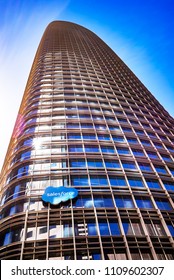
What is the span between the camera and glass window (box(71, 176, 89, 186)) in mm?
31469

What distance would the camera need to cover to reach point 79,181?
1253 inches

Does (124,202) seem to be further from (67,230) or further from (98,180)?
(67,230)

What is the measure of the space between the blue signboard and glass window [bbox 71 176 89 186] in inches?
98.7

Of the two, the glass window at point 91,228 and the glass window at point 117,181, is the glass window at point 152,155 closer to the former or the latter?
the glass window at point 117,181

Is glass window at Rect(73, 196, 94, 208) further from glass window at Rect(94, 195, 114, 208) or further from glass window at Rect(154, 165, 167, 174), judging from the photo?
glass window at Rect(154, 165, 167, 174)

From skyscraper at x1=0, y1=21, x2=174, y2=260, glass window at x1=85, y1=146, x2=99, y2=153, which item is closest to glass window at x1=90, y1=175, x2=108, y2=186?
skyscraper at x1=0, y1=21, x2=174, y2=260

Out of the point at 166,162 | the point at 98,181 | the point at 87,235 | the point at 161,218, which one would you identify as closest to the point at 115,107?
the point at 166,162

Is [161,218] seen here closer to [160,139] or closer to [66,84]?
[160,139]

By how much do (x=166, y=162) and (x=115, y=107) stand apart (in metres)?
18.9

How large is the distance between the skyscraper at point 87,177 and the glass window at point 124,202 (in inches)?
6.2

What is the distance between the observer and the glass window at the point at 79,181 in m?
31.5

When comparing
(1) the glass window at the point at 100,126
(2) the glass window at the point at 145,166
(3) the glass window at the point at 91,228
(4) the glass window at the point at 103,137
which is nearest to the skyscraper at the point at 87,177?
(2) the glass window at the point at 145,166

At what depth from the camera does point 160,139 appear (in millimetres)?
46844
